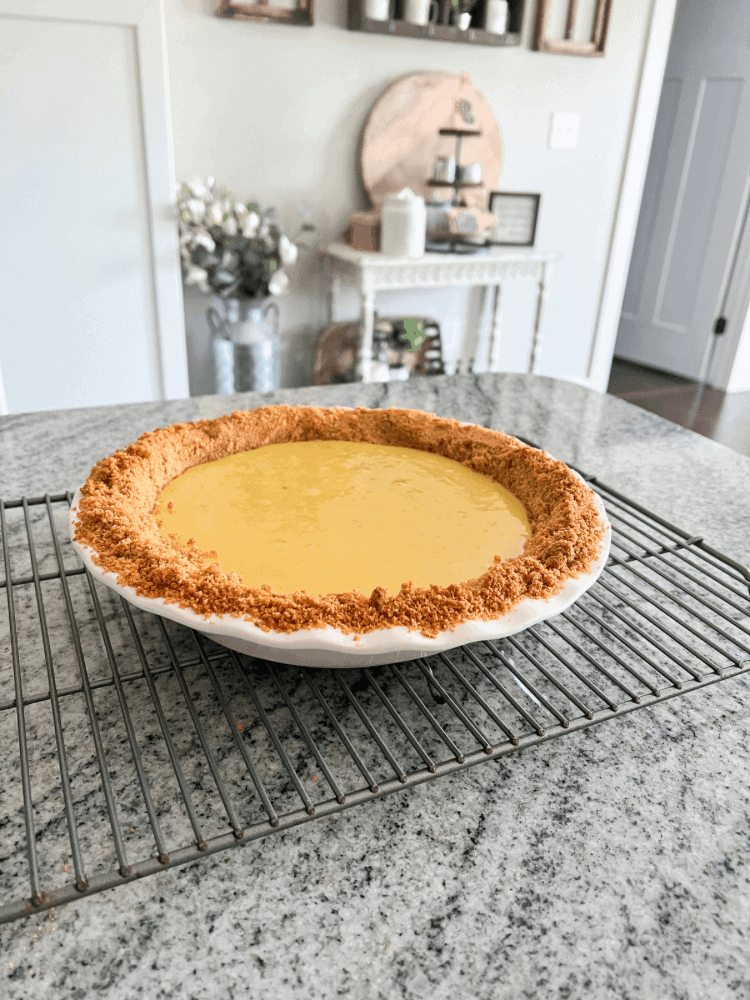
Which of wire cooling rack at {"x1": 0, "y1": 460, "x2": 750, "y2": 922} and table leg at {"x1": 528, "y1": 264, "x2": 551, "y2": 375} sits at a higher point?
wire cooling rack at {"x1": 0, "y1": 460, "x2": 750, "y2": 922}

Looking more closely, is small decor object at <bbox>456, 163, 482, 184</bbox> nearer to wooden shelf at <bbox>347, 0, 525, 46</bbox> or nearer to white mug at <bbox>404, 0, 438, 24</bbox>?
wooden shelf at <bbox>347, 0, 525, 46</bbox>

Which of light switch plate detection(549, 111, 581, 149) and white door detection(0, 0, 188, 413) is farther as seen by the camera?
light switch plate detection(549, 111, 581, 149)

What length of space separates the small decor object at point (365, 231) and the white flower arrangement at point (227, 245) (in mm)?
318

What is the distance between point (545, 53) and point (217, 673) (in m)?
3.12

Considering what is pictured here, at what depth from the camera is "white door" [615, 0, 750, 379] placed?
12.4 ft

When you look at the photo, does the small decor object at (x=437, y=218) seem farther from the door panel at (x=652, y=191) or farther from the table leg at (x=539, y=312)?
the door panel at (x=652, y=191)

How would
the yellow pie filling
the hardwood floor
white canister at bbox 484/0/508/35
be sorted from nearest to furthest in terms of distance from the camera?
the yellow pie filling, white canister at bbox 484/0/508/35, the hardwood floor

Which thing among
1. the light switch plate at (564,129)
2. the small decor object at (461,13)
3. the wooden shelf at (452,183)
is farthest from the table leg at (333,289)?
the light switch plate at (564,129)

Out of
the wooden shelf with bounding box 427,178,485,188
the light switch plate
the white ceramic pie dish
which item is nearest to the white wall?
the light switch plate

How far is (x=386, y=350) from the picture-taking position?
3066mm

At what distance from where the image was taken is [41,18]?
197 cm

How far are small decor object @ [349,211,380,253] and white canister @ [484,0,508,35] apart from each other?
0.82 m

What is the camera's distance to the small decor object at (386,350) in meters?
2.94

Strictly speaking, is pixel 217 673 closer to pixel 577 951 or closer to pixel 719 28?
pixel 577 951
